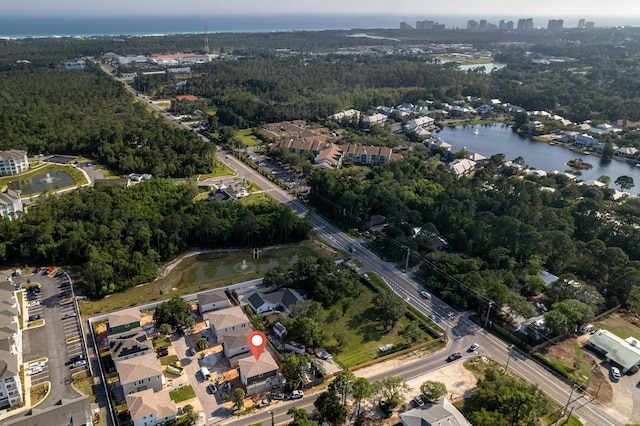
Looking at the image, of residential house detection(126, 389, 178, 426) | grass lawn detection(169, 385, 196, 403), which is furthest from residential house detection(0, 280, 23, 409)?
grass lawn detection(169, 385, 196, 403)

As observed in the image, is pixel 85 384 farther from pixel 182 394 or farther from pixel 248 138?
pixel 248 138

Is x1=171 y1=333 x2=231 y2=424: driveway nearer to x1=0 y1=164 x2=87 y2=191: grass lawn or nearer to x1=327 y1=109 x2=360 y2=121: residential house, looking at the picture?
x1=0 y1=164 x2=87 y2=191: grass lawn

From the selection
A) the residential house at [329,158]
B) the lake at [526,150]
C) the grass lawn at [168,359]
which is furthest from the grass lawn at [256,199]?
the lake at [526,150]

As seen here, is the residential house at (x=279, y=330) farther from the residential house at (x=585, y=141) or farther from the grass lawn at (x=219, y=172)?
the residential house at (x=585, y=141)

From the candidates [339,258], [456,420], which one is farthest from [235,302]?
[456,420]

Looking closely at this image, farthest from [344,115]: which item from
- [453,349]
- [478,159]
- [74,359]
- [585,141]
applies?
[74,359]
